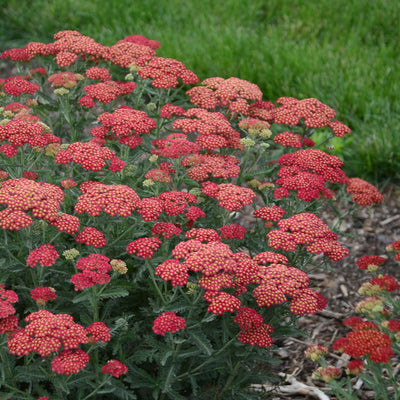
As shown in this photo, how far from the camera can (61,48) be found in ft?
14.1

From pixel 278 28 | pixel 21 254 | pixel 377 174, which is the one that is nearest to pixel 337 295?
pixel 377 174

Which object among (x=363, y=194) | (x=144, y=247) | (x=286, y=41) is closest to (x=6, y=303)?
(x=144, y=247)

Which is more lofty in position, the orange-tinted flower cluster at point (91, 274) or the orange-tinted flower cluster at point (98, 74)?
the orange-tinted flower cluster at point (98, 74)

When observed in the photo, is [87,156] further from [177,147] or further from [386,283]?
[386,283]

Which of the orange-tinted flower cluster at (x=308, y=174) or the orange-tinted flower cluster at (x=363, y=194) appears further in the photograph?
the orange-tinted flower cluster at (x=363, y=194)

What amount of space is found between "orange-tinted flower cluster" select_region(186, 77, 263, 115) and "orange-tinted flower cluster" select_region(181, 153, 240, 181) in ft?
1.76

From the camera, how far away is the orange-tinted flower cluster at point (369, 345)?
2.50 m

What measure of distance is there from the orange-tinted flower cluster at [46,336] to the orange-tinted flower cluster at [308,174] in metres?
1.49

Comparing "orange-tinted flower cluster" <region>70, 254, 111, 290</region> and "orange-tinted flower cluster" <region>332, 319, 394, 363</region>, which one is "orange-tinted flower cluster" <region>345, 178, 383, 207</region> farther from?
"orange-tinted flower cluster" <region>70, 254, 111, 290</region>

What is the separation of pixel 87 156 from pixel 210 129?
868 mm

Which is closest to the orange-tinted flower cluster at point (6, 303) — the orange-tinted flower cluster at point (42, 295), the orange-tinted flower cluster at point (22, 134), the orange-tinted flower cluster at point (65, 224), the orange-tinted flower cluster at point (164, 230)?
the orange-tinted flower cluster at point (42, 295)

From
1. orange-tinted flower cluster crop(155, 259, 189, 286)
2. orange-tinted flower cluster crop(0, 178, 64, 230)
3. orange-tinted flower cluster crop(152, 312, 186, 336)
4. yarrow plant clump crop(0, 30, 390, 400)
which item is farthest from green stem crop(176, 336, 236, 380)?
orange-tinted flower cluster crop(0, 178, 64, 230)

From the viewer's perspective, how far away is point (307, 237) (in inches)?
124

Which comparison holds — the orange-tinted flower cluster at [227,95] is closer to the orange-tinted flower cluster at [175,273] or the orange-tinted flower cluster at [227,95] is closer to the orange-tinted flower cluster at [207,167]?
the orange-tinted flower cluster at [207,167]
